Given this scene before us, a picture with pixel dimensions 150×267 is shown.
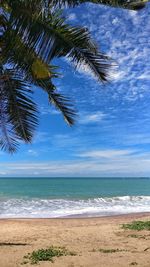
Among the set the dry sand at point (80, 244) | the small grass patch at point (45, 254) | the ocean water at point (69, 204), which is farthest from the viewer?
the ocean water at point (69, 204)

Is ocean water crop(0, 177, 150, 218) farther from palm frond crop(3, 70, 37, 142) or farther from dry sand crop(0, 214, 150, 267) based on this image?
palm frond crop(3, 70, 37, 142)

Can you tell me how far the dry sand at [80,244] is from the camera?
8.22 metres

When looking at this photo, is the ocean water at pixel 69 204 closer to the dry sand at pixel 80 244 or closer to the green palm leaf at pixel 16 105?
the dry sand at pixel 80 244

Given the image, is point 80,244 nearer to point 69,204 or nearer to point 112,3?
point 112,3

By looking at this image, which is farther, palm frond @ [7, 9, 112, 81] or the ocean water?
the ocean water

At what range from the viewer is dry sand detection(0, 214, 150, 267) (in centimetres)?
822

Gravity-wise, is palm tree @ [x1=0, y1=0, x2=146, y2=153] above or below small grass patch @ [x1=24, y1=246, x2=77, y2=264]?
above

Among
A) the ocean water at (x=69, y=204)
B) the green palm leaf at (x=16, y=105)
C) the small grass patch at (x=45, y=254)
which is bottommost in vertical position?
the small grass patch at (x=45, y=254)

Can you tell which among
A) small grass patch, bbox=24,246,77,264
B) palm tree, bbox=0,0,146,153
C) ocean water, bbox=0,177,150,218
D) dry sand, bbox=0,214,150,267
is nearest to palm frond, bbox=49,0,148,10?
palm tree, bbox=0,0,146,153

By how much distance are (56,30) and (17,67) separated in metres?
1.42

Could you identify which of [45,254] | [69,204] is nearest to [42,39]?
[45,254]

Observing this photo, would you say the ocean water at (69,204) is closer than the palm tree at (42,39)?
No

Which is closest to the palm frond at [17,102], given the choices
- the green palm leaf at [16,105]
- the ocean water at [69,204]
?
the green palm leaf at [16,105]

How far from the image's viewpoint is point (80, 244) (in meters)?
10.7
